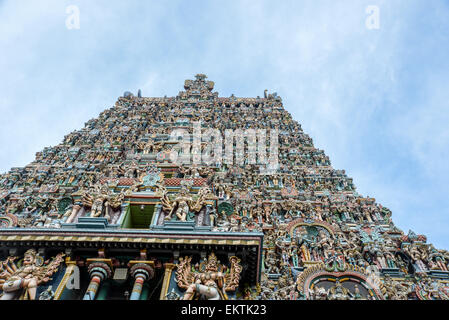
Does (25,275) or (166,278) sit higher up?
(166,278)

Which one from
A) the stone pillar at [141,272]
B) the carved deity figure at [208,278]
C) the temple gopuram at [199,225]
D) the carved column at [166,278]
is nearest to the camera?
the carved deity figure at [208,278]

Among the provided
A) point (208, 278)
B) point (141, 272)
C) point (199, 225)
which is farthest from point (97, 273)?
point (199, 225)

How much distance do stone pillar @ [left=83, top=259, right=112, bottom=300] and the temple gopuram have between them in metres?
0.04

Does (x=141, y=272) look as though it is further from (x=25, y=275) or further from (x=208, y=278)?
(x=25, y=275)

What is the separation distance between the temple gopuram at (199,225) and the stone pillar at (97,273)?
4cm

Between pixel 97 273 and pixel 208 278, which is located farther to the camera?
pixel 97 273

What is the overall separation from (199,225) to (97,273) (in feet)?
12.8

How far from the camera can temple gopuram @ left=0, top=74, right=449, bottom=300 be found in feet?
35.7

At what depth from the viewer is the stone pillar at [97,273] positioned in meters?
10.3

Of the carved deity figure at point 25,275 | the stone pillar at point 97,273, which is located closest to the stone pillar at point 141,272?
the stone pillar at point 97,273

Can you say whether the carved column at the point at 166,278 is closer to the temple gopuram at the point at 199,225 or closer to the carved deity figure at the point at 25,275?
the temple gopuram at the point at 199,225

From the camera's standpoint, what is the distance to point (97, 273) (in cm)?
1062

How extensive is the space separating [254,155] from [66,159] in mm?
10755
